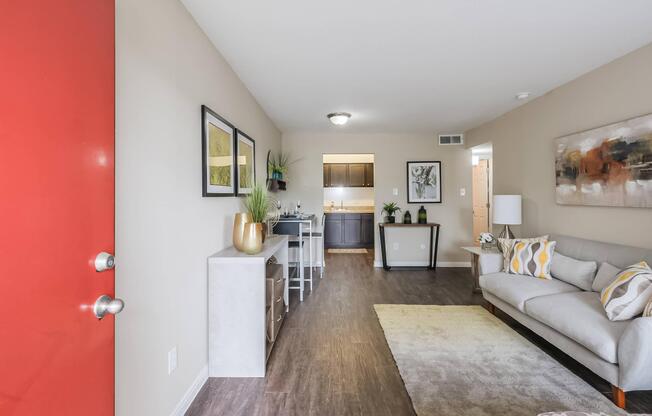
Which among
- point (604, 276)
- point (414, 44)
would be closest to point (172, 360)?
point (414, 44)

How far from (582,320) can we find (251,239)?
2305mm

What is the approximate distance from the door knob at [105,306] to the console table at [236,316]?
44.5 inches

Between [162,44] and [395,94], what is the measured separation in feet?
8.35

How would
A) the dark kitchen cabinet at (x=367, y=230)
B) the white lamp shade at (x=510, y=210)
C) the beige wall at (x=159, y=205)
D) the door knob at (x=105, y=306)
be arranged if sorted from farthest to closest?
the dark kitchen cabinet at (x=367, y=230)
the white lamp shade at (x=510, y=210)
the beige wall at (x=159, y=205)
the door knob at (x=105, y=306)

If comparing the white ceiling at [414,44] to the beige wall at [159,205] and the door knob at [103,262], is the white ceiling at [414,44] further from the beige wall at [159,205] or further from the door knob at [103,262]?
the door knob at [103,262]

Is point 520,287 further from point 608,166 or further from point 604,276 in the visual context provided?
point 608,166

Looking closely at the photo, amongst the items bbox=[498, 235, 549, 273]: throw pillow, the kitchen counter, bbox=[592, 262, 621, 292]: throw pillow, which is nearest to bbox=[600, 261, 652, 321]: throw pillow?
bbox=[592, 262, 621, 292]: throw pillow

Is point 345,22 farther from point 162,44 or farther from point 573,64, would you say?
point 573,64

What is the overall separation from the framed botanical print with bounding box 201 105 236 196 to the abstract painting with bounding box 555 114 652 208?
328 cm

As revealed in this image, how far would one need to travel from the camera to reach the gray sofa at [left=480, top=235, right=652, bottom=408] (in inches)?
66.7

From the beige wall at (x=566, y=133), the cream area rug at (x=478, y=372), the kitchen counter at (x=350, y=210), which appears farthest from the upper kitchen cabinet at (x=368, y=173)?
the cream area rug at (x=478, y=372)

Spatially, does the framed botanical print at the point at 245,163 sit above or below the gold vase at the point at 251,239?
above

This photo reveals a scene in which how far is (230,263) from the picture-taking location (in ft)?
6.93

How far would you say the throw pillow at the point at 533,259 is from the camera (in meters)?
2.92
